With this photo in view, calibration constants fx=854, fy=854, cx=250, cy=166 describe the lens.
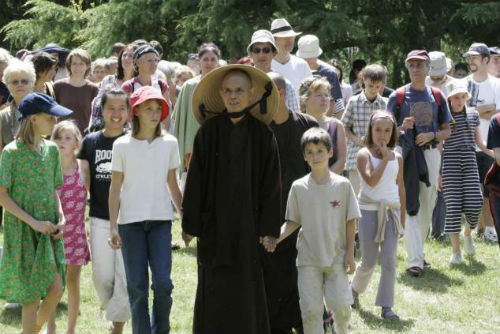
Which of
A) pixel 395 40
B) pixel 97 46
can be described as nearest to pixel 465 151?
pixel 395 40

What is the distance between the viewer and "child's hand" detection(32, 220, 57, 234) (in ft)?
18.3

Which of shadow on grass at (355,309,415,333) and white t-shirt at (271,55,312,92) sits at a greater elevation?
white t-shirt at (271,55,312,92)

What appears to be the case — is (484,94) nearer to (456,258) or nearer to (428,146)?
(428,146)

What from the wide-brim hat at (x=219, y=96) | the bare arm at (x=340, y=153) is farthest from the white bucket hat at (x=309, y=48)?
the wide-brim hat at (x=219, y=96)

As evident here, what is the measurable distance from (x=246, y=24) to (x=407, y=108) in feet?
24.0

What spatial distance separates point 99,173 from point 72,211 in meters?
0.45

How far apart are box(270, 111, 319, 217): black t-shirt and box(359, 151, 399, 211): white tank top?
103 centimetres

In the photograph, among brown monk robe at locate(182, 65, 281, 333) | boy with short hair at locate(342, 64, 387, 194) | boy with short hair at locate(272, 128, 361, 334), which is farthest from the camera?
boy with short hair at locate(342, 64, 387, 194)

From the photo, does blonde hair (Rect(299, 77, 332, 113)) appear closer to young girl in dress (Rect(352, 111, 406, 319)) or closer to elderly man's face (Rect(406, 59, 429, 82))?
young girl in dress (Rect(352, 111, 406, 319))

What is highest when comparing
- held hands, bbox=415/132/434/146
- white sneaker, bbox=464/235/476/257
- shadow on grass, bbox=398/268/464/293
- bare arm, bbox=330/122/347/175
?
held hands, bbox=415/132/434/146

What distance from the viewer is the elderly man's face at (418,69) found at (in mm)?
8867

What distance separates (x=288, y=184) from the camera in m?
6.47

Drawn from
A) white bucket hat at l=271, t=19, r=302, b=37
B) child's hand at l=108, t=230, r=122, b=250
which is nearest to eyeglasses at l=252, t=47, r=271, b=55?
white bucket hat at l=271, t=19, r=302, b=37

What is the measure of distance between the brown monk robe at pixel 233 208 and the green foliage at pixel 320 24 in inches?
393
